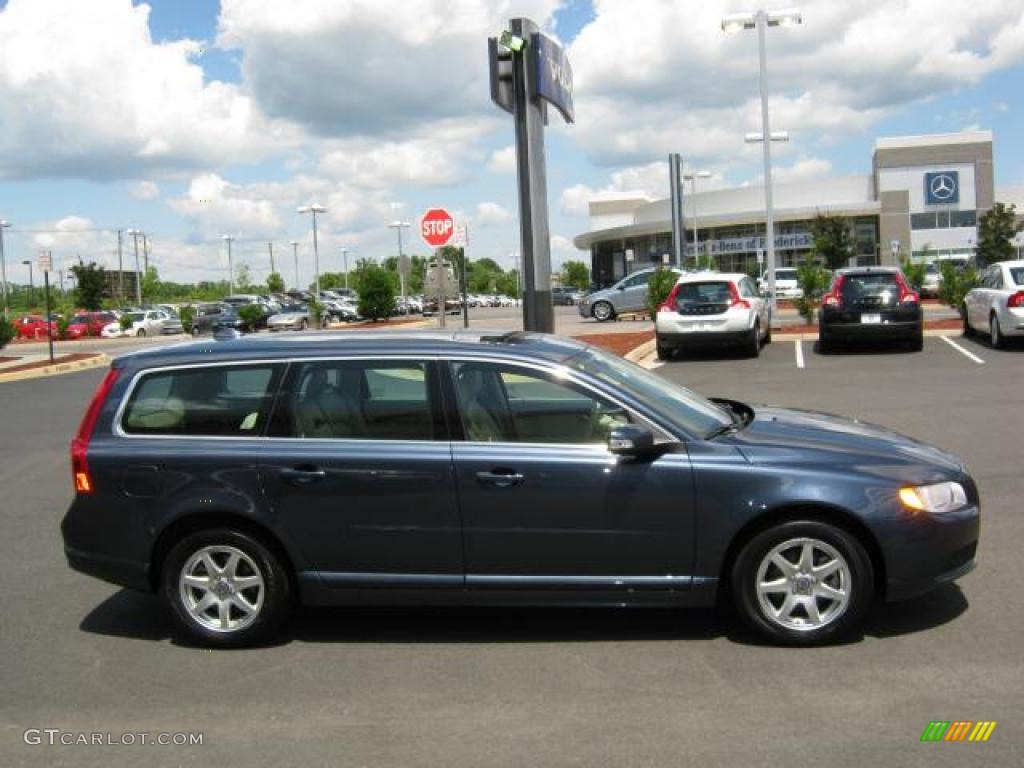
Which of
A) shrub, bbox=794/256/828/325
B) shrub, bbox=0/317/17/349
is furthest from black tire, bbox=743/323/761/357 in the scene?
shrub, bbox=0/317/17/349

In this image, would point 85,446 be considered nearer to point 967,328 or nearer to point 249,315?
point 967,328

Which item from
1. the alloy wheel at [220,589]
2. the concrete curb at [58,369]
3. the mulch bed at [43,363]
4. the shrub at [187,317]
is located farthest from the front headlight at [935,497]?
the shrub at [187,317]

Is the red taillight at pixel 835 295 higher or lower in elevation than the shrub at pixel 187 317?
lower

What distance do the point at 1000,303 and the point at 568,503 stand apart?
53.0 feet

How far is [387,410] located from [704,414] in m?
1.67

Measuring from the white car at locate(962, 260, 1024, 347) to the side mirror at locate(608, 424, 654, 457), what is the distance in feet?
50.9

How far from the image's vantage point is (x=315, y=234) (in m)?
66.9

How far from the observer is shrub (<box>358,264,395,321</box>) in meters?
46.8

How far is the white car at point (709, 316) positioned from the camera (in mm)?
20016

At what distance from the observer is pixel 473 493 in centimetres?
537

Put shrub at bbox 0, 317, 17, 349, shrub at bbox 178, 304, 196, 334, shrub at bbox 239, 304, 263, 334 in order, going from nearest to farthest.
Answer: shrub at bbox 0, 317, 17, 349
shrub at bbox 239, 304, 263, 334
shrub at bbox 178, 304, 196, 334

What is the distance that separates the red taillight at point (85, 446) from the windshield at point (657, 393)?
2448 mm

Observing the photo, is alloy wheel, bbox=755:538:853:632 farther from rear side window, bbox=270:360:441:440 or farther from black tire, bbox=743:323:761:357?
black tire, bbox=743:323:761:357
